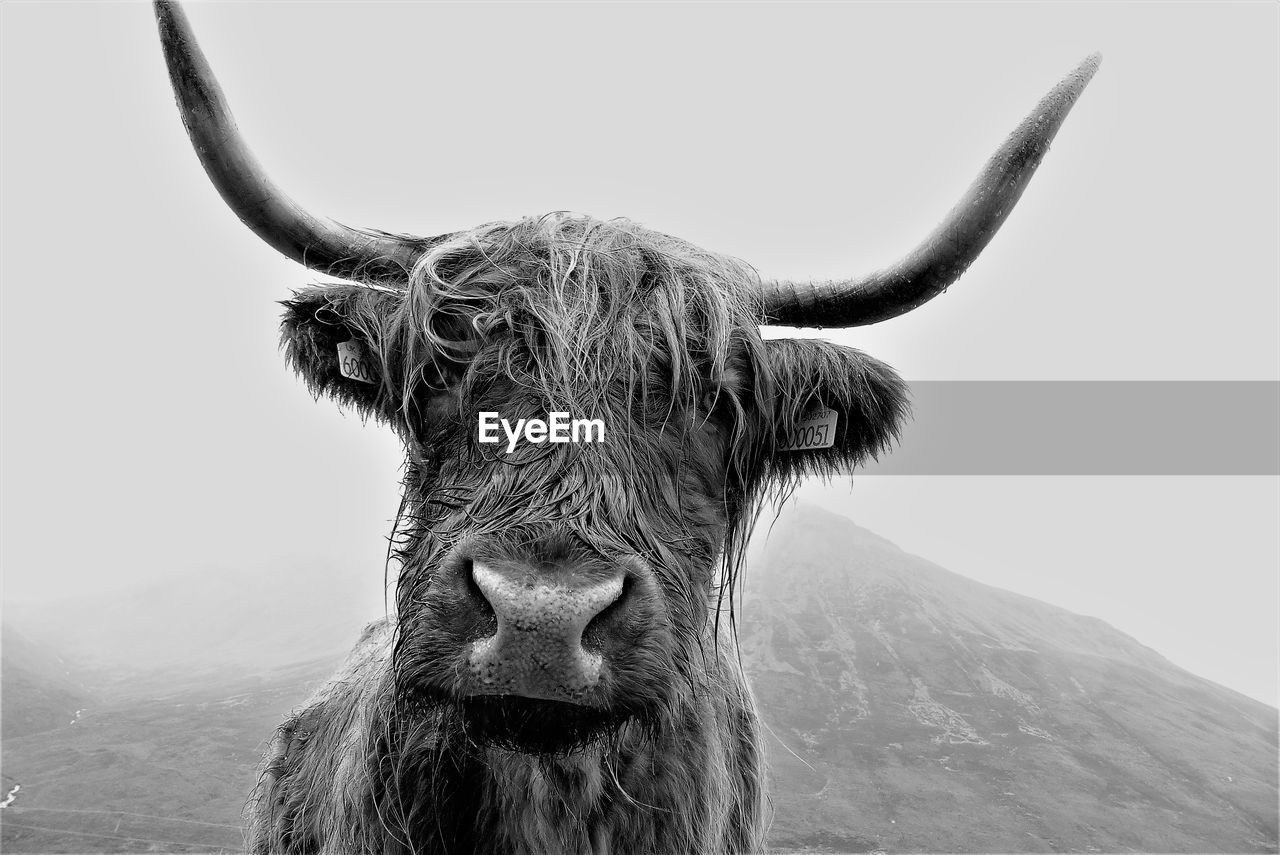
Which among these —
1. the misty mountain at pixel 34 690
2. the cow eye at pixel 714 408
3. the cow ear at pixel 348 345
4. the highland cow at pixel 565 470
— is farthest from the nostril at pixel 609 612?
the misty mountain at pixel 34 690

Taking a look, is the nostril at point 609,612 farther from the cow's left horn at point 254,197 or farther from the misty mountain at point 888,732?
the misty mountain at point 888,732

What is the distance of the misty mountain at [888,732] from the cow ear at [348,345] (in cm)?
1804

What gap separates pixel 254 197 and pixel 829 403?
2.71 metres

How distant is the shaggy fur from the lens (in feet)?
6.75

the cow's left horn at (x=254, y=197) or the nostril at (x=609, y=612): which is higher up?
the cow's left horn at (x=254, y=197)

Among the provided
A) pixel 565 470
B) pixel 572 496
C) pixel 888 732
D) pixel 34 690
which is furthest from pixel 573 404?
pixel 34 690

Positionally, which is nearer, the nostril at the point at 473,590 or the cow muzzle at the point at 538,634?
the cow muzzle at the point at 538,634

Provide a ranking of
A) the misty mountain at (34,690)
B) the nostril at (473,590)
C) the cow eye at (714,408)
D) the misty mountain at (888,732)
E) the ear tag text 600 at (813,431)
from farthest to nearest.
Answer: the misty mountain at (34,690), the misty mountain at (888,732), the ear tag text 600 at (813,431), the cow eye at (714,408), the nostril at (473,590)

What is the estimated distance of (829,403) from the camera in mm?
3432

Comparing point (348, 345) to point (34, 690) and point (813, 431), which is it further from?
point (34, 690)

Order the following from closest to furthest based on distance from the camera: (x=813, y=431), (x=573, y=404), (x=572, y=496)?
(x=572, y=496) → (x=573, y=404) → (x=813, y=431)

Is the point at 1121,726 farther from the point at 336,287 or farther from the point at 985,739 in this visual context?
the point at 336,287

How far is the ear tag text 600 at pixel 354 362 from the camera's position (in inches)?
130

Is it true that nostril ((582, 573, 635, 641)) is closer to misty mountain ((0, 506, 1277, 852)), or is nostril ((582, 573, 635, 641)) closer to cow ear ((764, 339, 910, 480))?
cow ear ((764, 339, 910, 480))
